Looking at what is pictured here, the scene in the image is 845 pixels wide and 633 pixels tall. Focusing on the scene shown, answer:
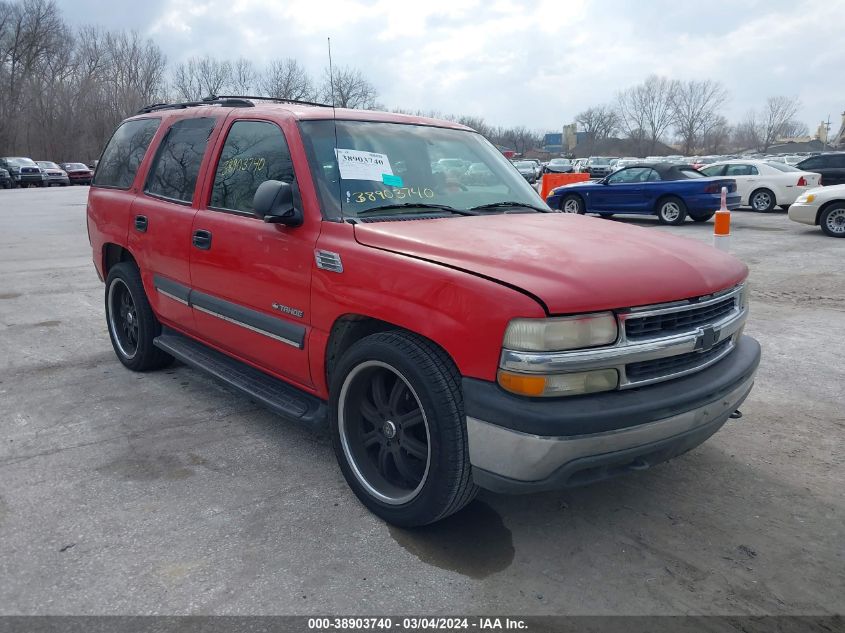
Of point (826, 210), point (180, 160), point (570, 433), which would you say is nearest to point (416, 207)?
point (570, 433)

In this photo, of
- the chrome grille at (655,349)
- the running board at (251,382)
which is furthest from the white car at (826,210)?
the running board at (251,382)

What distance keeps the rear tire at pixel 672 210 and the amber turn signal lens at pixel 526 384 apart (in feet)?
47.8

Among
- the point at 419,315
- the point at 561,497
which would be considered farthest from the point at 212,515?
the point at 561,497

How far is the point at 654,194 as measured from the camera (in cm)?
1605

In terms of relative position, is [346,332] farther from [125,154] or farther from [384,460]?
[125,154]

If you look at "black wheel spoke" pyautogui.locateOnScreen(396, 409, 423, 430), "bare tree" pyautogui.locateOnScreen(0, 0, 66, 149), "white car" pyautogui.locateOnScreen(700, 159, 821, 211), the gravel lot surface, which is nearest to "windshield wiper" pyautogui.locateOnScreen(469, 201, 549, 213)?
"black wheel spoke" pyautogui.locateOnScreen(396, 409, 423, 430)

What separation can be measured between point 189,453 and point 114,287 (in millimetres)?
2217

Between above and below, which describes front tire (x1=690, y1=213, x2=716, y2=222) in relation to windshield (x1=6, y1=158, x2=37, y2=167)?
below

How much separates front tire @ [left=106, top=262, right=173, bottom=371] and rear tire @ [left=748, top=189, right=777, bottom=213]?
17847 mm

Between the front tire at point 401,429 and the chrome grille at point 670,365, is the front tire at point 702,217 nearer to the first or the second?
the chrome grille at point 670,365

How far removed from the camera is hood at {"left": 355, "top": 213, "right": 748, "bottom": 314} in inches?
100

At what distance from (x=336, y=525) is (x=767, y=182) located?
18.8 metres

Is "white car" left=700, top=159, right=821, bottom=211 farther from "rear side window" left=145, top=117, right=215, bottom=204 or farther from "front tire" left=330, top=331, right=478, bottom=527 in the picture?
"front tire" left=330, top=331, right=478, bottom=527

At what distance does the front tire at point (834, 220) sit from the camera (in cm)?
1315
